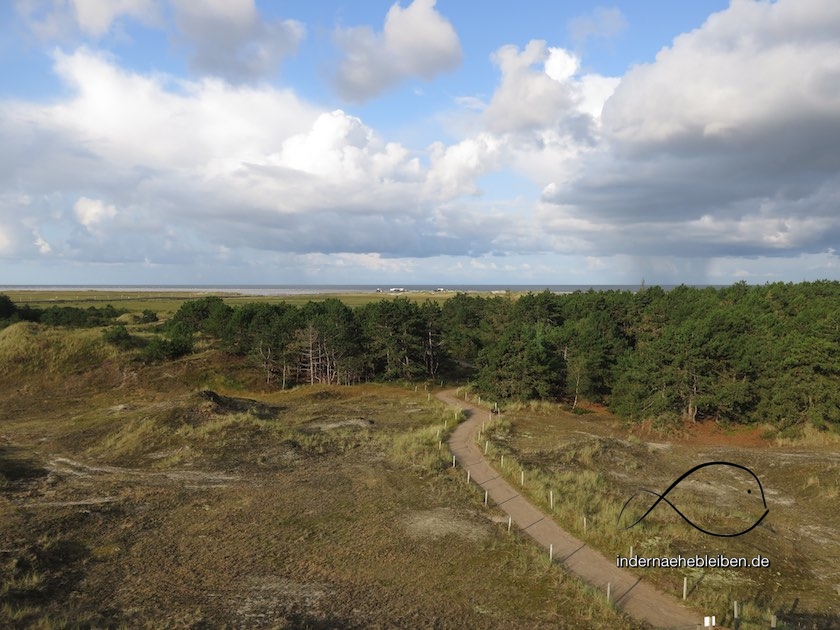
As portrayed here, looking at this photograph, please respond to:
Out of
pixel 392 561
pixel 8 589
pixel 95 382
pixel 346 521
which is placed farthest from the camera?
pixel 95 382

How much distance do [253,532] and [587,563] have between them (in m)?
14.2

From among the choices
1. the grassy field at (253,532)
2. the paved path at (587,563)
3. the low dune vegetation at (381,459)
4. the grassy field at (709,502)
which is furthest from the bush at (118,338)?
the paved path at (587,563)

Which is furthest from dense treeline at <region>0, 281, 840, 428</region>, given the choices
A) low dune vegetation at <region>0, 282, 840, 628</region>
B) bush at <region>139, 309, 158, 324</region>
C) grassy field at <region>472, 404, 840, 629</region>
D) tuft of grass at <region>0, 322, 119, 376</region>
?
bush at <region>139, 309, 158, 324</region>

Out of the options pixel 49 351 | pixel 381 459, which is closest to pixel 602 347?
pixel 381 459

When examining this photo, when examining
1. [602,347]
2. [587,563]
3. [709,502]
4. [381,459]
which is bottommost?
[709,502]

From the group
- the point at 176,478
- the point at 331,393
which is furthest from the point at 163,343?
the point at 176,478

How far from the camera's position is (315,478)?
3016 centimetres

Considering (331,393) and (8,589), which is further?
(331,393)

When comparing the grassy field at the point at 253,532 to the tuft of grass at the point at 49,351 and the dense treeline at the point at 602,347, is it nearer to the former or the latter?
the dense treeline at the point at 602,347

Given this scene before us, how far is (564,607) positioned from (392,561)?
6750 millimetres

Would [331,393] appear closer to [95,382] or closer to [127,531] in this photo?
[95,382]

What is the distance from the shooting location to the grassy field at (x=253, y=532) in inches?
632

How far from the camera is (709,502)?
28016 mm

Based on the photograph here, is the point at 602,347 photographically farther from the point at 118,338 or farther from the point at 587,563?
the point at 118,338
